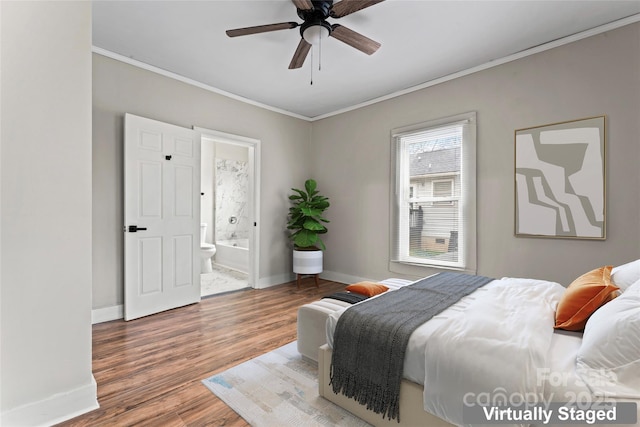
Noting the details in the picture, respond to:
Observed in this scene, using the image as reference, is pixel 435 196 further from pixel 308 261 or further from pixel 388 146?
pixel 308 261

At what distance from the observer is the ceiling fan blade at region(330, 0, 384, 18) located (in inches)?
81.3

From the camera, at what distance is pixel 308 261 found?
4.50 metres

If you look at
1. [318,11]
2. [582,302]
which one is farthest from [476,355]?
[318,11]

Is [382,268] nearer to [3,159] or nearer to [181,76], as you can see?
[181,76]

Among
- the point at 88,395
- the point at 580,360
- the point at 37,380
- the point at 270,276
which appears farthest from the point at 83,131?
the point at 270,276

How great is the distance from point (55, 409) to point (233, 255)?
4.41 meters

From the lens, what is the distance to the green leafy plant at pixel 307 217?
4.53m

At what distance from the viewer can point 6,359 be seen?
5.04 feet

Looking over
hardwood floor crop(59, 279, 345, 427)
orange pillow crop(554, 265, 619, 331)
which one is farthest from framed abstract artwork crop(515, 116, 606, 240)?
hardwood floor crop(59, 279, 345, 427)

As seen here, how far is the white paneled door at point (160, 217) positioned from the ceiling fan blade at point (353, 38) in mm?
2199

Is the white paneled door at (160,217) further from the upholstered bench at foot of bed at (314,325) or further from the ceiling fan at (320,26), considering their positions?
the upholstered bench at foot of bed at (314,325)

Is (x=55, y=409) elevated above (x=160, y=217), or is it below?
below

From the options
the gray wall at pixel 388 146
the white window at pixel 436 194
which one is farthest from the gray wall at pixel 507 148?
the white window at pixel 436 194

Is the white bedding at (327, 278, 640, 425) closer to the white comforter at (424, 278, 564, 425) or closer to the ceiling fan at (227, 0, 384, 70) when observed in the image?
the white comforter at (424, 278, 564, 425)
